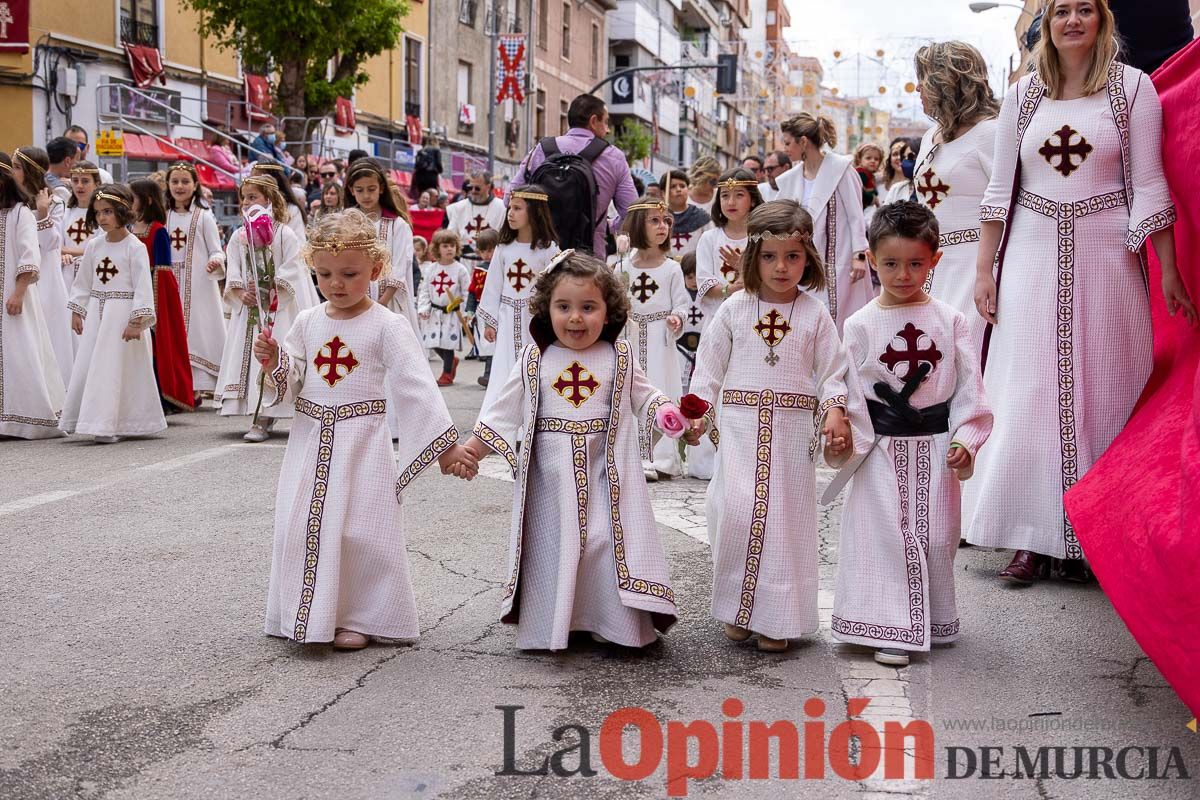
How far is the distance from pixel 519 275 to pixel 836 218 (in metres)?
1.97

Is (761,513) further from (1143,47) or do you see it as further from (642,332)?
(642,332)

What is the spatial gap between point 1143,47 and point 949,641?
2.71 meters

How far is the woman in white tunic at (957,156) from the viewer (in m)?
6.36

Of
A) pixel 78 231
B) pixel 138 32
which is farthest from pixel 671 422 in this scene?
pixel 138 32

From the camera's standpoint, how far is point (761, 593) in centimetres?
455

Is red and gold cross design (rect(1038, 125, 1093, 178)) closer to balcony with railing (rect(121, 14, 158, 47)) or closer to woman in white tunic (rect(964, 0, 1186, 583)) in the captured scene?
woman in white tunic (rect(964, 0, 1186, 583))

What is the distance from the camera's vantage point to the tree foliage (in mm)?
24266

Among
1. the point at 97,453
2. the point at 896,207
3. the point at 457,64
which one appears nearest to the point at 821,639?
the point at 896,207

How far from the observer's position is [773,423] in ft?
15.4

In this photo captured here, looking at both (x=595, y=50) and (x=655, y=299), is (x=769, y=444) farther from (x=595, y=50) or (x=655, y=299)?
(x=595, y=50)

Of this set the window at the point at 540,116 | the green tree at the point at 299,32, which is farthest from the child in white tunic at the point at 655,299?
the window at the point at 540,116

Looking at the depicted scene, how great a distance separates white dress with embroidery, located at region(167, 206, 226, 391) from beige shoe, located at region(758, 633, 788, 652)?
8057 mm

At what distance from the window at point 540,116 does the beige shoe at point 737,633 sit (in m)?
43.4

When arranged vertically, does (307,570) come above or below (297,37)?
below
